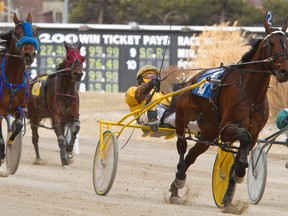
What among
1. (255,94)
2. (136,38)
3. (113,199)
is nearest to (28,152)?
(113,199)

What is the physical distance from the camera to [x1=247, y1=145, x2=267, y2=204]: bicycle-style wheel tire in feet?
38.0

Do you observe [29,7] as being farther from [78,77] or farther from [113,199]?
[113,199]

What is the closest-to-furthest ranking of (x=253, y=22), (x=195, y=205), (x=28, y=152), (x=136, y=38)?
(x=195, y=205) < (x=28, y=152) < (x=136, y=38) < (x=253, y=22)

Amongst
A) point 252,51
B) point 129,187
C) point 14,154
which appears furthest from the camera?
point 14,154

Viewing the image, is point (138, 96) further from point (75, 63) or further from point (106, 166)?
point (75, 63)

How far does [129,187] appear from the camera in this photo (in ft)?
43.2

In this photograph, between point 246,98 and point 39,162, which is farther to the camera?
point 39,162

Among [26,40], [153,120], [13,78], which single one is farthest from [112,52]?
[153,120]

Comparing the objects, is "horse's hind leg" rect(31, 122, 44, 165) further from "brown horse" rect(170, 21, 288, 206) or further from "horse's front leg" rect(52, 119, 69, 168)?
"brown horse" rect(170, 21, 288, 206)

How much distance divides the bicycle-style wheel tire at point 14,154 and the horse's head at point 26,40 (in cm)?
129

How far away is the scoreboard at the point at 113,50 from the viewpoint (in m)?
29.7

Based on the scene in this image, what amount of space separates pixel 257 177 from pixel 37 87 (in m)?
6.06

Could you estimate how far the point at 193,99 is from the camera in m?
11.5

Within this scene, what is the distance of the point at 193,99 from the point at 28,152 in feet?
24.8
